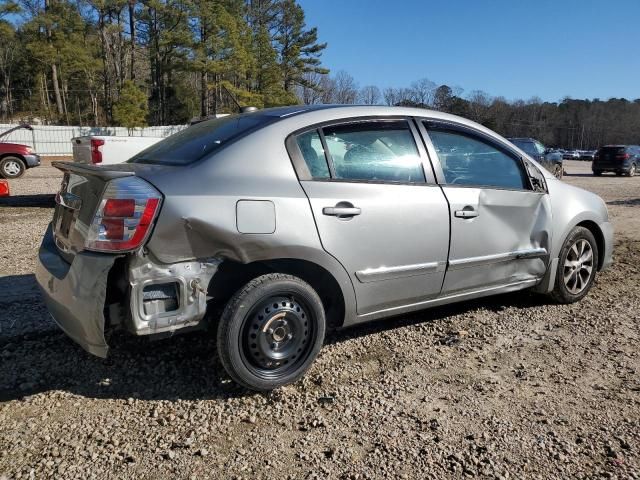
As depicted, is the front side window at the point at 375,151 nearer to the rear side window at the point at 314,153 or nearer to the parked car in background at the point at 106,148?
the rear side window at the point at 314,153

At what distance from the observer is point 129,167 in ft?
9.71

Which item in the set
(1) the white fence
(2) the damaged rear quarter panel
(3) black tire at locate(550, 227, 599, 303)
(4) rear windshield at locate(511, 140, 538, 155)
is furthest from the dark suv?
(2) the damaged rear quarter panel

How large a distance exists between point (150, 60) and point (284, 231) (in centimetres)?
4570

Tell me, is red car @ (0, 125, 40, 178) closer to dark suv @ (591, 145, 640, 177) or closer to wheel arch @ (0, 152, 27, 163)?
wheel arch @ (0, 152, 27, 163)

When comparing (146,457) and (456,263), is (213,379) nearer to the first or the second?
(146,457)

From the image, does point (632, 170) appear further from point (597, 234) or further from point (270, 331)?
point (270, 331)

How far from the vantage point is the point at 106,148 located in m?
8.38

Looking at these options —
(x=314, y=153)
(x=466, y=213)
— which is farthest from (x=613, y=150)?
(x=314, y=153)

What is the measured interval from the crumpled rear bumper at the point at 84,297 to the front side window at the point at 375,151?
145 cm

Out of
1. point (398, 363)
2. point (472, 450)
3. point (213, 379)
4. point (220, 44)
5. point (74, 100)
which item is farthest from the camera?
point (74, 100)

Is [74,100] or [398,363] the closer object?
[398,363]

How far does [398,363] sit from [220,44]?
3870cm

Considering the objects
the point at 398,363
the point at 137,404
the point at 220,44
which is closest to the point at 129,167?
the point at 137,404

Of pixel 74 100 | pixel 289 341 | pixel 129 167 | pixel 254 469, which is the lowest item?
pixel 254 469
